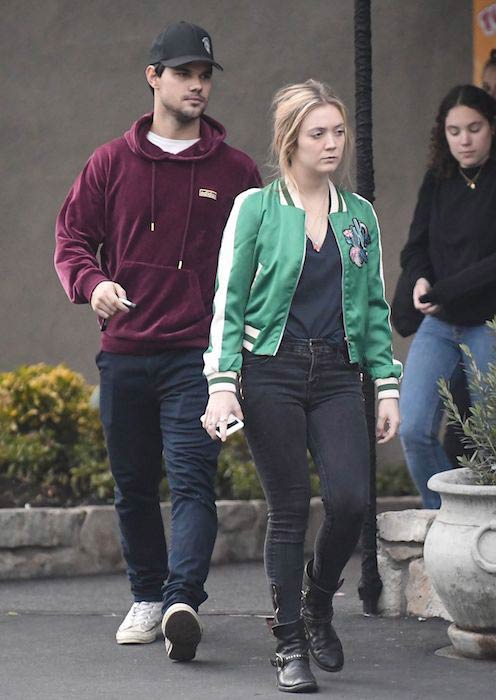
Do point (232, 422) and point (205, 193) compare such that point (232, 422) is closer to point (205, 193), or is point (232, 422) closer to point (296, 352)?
point (296, 352)

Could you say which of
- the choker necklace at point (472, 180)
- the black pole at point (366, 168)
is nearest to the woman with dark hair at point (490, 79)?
the choker necklace at point (472, 180)

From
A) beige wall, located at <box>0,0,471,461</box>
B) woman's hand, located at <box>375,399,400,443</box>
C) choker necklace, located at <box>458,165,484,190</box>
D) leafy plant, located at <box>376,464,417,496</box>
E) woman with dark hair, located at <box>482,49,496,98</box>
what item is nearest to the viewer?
woman's hand, located at <box>375,399,400,443</box>

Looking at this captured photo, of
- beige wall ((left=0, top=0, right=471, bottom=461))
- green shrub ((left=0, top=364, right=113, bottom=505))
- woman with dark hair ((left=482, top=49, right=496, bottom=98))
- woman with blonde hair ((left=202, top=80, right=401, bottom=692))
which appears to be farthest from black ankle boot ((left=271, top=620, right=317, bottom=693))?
beige wall ((left=0, top=0, right=471, bottom=461))

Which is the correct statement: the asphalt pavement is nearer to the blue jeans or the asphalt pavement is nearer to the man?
the man

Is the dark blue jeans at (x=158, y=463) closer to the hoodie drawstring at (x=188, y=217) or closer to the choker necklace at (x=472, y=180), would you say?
the hoodie drawstring at (x=188, y=217)

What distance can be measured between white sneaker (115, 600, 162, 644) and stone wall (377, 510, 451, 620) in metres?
0.98

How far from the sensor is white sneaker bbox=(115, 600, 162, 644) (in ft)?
19.4

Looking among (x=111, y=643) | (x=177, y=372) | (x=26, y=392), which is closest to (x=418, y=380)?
(x=177, y=372)

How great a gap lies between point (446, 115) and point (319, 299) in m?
1.62

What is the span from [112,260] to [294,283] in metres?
1.02

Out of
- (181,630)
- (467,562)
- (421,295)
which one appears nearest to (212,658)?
(181,630)

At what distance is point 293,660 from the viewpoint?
5117 millimetres

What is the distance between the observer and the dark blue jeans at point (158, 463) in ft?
18.7

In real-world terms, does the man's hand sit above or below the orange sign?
below
